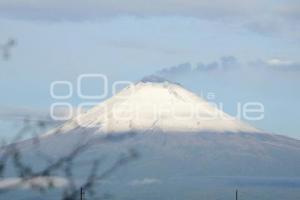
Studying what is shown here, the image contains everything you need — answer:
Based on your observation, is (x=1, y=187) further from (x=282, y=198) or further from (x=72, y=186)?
(x=282, y=198)

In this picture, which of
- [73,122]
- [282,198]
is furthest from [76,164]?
[282,198]

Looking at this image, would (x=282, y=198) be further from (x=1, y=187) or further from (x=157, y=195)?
(x=1, y=187)

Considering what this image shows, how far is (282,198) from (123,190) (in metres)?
26.7

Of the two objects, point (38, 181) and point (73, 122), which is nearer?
point (38, 181)

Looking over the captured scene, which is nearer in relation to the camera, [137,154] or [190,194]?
[137,154]

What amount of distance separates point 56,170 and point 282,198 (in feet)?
614

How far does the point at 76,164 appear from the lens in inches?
180

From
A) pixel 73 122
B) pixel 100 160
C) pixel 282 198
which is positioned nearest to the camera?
pixel 100 160

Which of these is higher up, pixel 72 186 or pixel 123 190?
pixel 72 186

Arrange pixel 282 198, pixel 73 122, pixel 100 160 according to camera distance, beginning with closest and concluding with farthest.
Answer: pixel 100 160 → pixel 73 122 → pixel 282 198

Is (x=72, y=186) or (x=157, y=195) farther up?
(x=72, y=186)

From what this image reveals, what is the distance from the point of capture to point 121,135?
4.65 m

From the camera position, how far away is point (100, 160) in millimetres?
4492

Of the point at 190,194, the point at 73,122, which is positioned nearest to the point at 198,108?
the point at 190,194
